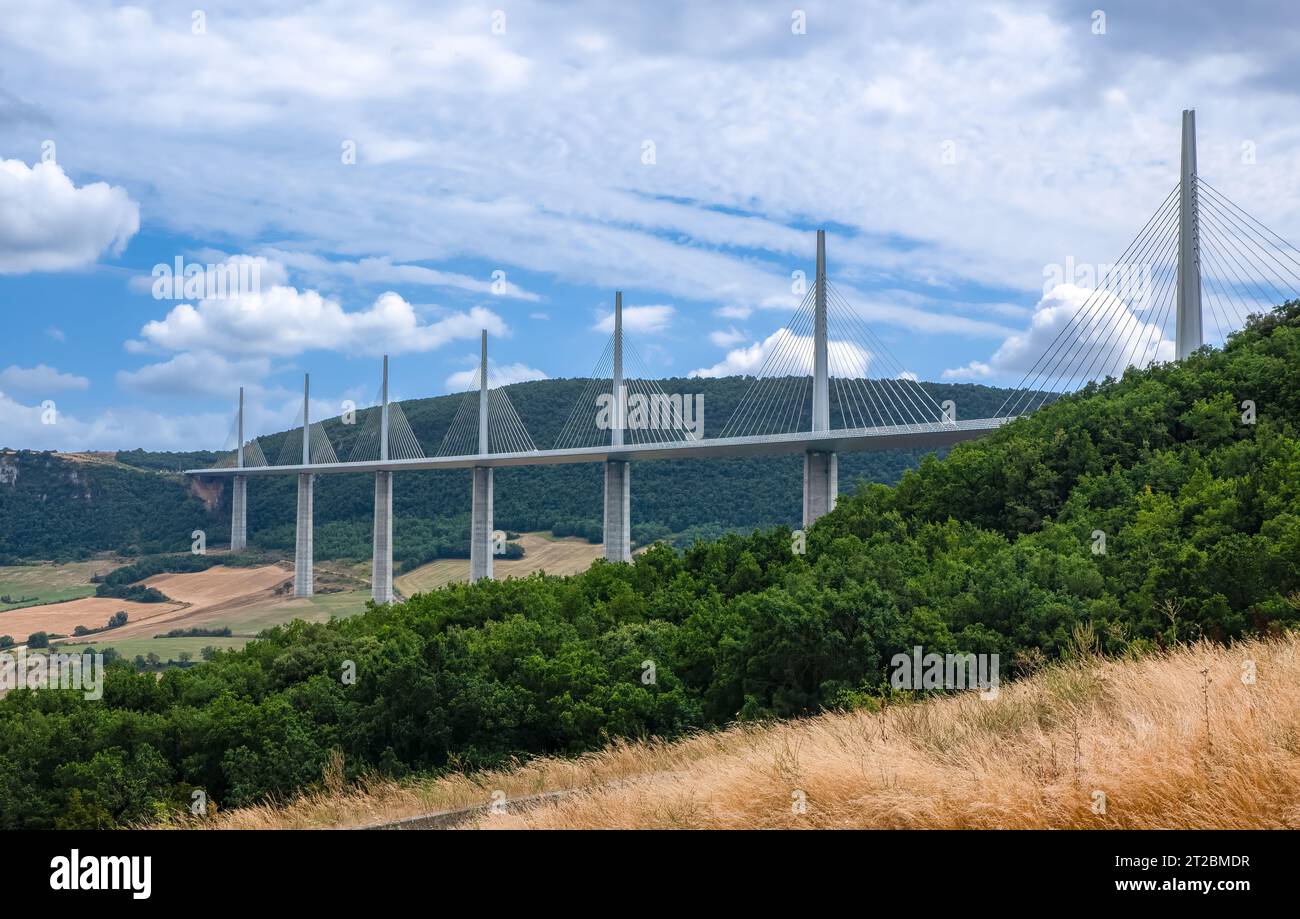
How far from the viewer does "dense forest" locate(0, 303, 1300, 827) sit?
16.6m

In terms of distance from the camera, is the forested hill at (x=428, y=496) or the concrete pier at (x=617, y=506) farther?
the forested hill at (x=428, y=496)

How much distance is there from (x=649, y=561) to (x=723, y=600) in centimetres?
447

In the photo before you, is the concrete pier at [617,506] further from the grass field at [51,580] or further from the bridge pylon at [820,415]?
the grass field at [51,580]

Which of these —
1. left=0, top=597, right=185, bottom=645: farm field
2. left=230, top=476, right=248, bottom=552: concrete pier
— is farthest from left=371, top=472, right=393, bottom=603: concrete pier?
left=230, top=476, right=248, bottom=552: concrete pier

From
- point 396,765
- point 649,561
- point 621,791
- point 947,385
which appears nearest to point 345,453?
point 947,385

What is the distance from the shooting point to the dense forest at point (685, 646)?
1658 centimetres

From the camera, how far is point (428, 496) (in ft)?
391

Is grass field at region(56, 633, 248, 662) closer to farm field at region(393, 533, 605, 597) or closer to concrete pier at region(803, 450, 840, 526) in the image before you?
farm field at region(393, 533, 605, 597)

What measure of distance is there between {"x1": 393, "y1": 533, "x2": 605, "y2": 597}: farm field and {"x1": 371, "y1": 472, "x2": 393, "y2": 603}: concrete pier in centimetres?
226

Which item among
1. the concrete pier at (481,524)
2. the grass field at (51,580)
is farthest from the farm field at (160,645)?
the grass field at (51,580)

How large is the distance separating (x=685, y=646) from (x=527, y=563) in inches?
2861

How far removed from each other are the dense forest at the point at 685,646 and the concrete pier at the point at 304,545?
3032 inches

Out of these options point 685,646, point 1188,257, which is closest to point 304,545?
point 1188,257
